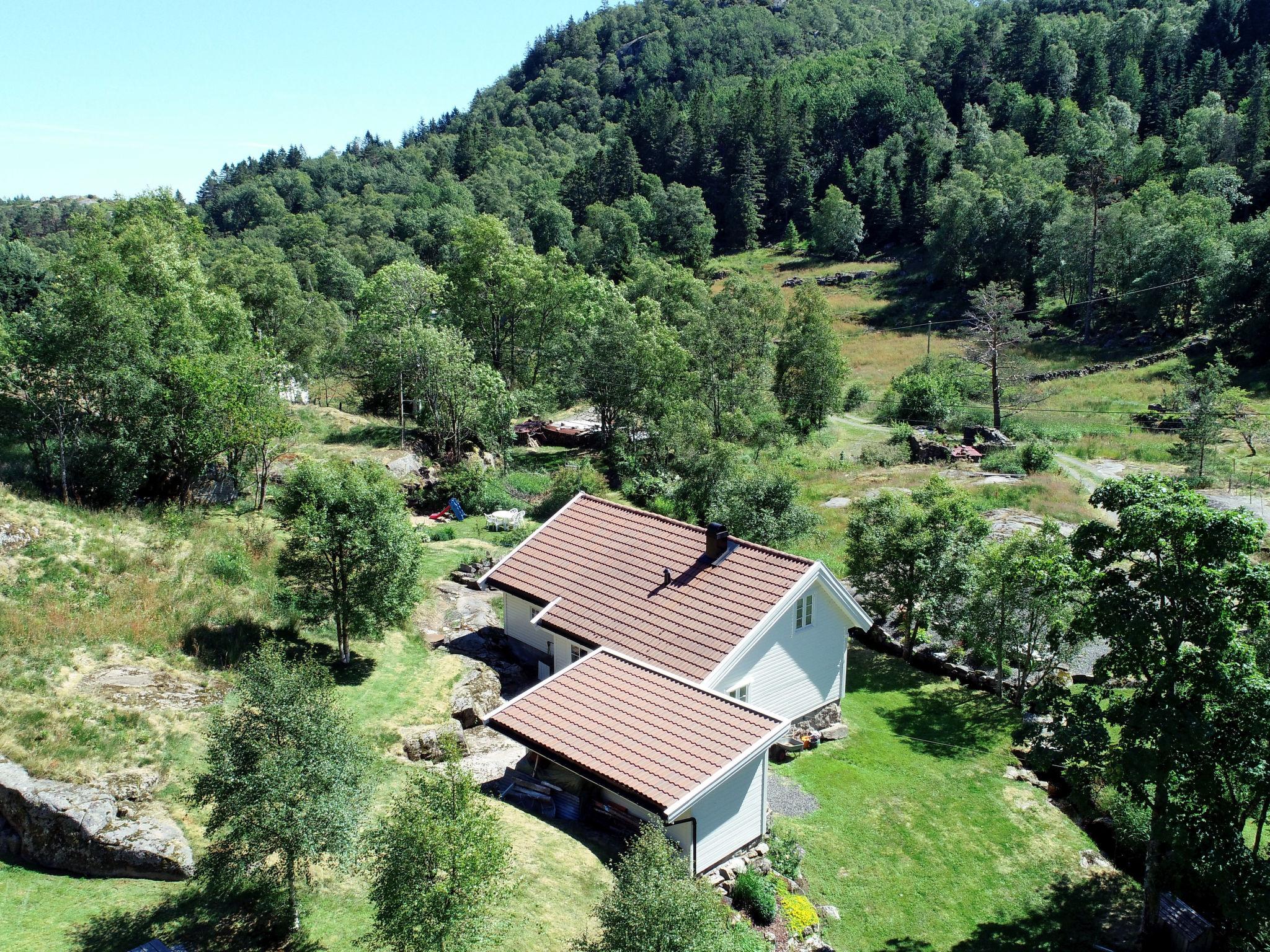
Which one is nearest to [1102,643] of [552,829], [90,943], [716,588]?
[716,588]

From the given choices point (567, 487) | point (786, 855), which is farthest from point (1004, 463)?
point (786, 855)

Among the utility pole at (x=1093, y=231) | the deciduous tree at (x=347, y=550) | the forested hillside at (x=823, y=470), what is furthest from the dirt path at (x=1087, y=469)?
the deciduous tree at (x=347, y=550)

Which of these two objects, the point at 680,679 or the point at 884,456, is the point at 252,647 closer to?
the point at 680,679

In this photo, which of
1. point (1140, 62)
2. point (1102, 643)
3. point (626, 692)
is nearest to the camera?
point (626, 692)

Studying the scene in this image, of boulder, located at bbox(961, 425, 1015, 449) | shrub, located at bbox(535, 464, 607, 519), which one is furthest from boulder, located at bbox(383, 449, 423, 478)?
boulder, located at bbox(961, 425, 1015, 449)

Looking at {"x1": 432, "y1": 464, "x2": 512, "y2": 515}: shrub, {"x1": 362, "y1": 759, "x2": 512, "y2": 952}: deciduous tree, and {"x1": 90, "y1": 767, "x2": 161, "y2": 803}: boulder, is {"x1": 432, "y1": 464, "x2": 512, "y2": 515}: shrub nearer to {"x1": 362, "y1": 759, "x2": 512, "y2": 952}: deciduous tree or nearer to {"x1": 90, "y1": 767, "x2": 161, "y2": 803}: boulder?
{"x1": 90, "y1": 767, "x2": 161, "y2": 803}: boulder

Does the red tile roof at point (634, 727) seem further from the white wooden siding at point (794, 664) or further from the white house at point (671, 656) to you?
the white wooden siding at point (794, 664)

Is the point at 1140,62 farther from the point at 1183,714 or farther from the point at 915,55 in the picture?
the point at 1183,714
